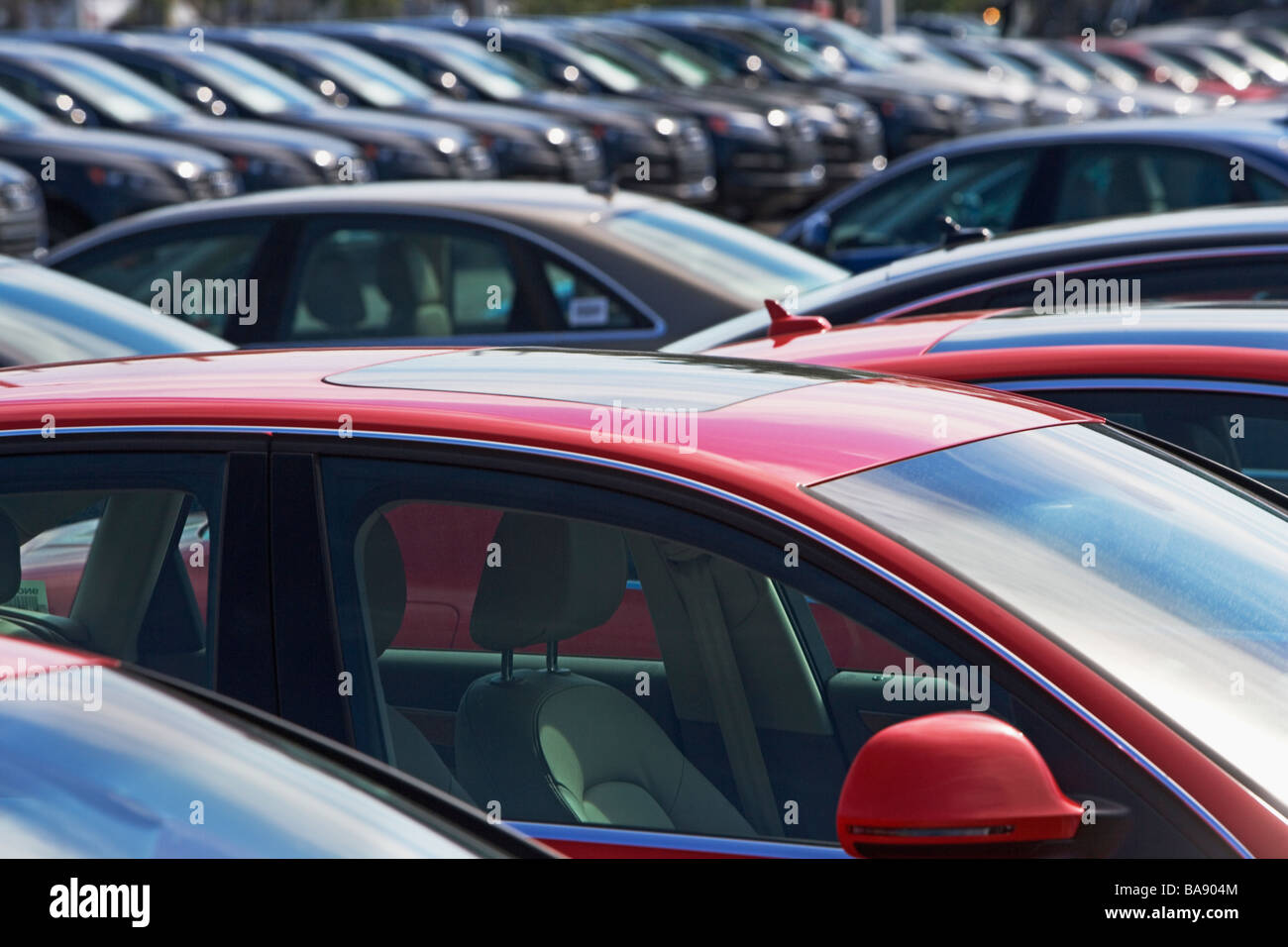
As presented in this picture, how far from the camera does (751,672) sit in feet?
7.85

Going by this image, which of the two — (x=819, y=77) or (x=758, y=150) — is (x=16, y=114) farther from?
(x=819, y=77)

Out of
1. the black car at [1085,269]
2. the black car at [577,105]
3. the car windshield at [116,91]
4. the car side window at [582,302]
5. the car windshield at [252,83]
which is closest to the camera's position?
the black car at [1085,269]

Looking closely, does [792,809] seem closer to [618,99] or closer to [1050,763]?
[1050,763]

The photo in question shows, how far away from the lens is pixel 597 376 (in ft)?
8.71

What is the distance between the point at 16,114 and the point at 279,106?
2893mm

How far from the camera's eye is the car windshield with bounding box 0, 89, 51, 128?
12289mm

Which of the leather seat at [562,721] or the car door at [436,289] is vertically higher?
the car door at [436,289]

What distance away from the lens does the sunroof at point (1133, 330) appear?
11.1ft

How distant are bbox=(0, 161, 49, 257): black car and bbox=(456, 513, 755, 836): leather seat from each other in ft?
29.2

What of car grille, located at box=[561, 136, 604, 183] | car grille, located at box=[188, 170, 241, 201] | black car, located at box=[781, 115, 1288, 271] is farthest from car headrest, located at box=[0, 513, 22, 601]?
car grille, located at box=[561, 136, 604, 183]

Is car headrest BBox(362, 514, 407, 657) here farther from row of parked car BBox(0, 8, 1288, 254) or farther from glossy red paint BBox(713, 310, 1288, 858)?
row of parked car BBox(0, 8, 1288, 254)

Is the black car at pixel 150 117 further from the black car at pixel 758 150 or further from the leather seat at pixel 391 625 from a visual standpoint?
the leather seat at pixel 391 625

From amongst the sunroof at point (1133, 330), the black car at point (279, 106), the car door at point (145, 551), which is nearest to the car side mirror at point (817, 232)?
the sunroof at point (1133, 330)

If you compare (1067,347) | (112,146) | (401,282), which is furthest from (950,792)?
(112,146)
